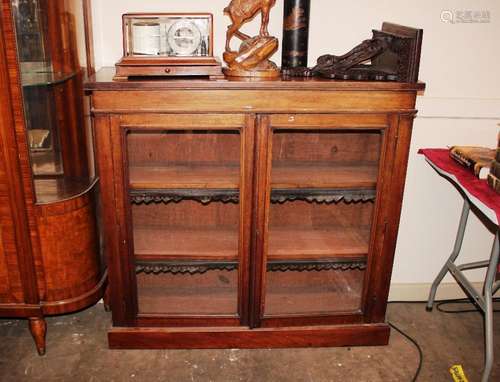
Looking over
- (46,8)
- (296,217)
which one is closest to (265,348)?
(296,217)

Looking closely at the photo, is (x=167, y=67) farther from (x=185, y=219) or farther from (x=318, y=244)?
(x=318, y=244)

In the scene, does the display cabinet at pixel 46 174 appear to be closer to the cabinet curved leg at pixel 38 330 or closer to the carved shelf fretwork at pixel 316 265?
the cabinet curved leg at pixel 38 330

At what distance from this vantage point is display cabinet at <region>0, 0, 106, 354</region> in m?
2.06

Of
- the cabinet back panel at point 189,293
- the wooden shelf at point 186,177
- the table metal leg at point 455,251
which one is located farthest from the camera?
the table metal leg at point 455,251

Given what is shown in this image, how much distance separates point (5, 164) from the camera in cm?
206

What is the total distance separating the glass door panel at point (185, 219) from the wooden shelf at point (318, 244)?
8.1 inches

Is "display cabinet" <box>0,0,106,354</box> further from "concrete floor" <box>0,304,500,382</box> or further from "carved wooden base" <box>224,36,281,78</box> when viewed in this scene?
"carved wooden base" <box>224,36,281,78</box>

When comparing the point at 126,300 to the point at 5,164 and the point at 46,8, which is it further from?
the point at 46,8

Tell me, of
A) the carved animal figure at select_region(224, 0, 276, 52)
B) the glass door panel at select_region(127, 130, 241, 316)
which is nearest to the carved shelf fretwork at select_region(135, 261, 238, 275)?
the glass door panel at select_region(127, 130, 241, 316)

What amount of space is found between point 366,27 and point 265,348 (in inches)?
66.2

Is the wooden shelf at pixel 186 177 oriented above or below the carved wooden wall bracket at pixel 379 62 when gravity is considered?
below

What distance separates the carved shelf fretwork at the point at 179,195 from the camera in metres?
2.26

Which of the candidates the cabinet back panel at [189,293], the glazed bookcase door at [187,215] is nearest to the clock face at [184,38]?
the glazed bookcase door at [187,215]

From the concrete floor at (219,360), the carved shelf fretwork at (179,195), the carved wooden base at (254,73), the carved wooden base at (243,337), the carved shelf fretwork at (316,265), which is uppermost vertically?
the carved wooden base at (254,73)
